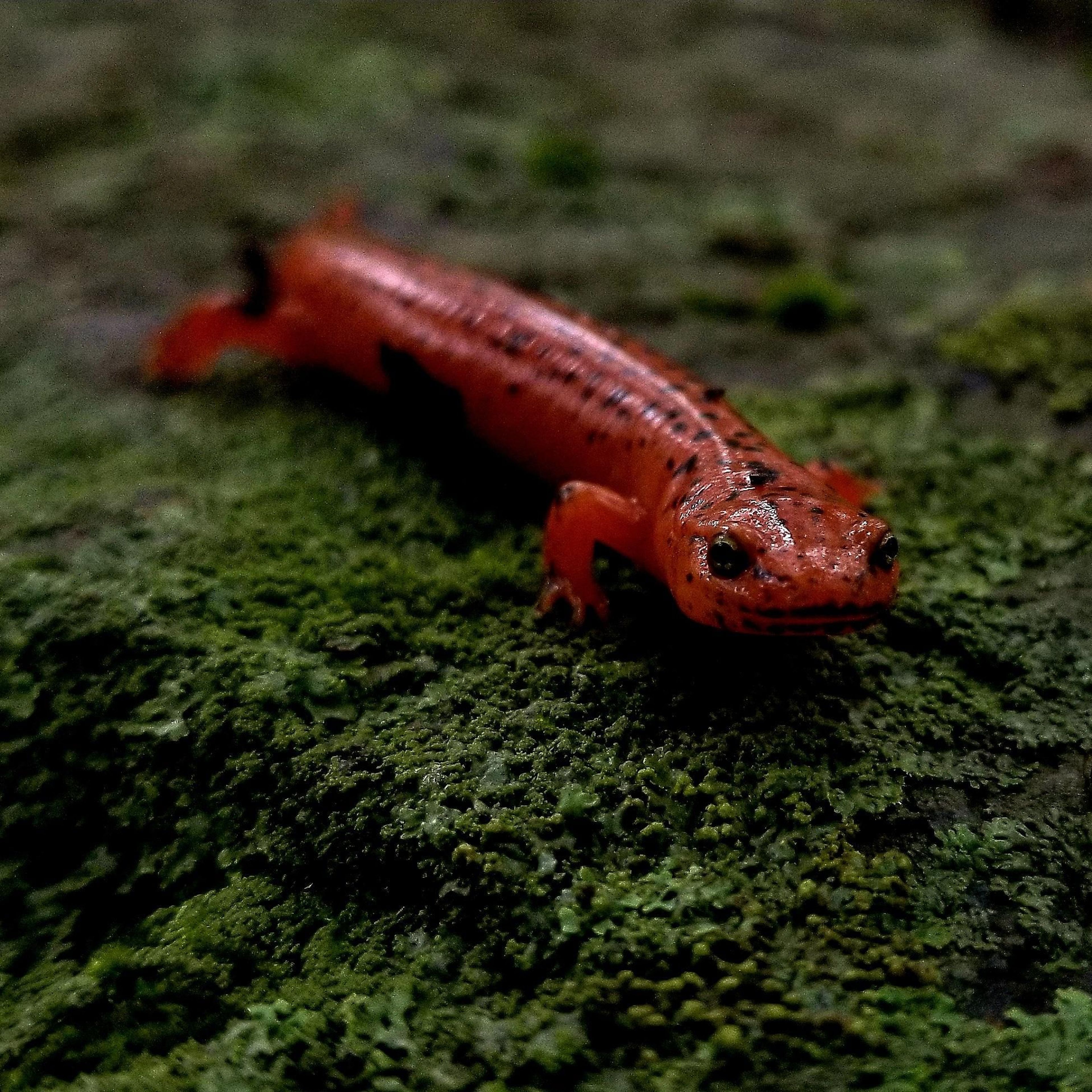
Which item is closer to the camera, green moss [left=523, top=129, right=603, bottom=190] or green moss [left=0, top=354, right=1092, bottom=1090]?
green moss [left=0, top=354, right=1092, bottom=1090]

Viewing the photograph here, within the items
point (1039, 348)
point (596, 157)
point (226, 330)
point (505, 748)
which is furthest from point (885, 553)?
point (596, 157)

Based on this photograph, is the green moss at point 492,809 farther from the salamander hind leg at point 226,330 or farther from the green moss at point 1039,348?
the salamander hind leg at point 226,330

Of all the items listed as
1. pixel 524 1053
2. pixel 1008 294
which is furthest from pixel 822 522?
pixel 1008 294

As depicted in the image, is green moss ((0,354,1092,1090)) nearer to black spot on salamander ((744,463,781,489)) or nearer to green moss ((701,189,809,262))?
black spot on salamander ((744,463,781,489))

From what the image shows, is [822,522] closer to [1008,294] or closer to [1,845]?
[1,845]

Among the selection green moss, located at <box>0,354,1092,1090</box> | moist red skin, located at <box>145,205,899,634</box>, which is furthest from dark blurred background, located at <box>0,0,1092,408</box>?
green moss, located at <box>0,354,1092,1090</box>
